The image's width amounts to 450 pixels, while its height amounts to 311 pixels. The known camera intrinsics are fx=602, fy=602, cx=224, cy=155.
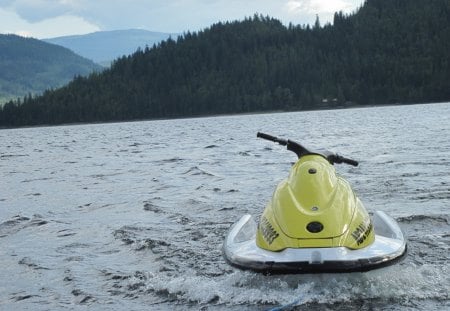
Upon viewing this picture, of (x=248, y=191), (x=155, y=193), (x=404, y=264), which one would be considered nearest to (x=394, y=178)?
(x=248, y=191)

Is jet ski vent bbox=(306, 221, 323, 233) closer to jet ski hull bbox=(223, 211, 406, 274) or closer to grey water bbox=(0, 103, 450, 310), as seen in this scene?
jet ski hull bbox=(223, 211, 406, 274)

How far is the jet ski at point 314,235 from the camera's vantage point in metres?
7.30

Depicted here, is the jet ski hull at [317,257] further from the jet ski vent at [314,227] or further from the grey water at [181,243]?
the grey water at [181,243]

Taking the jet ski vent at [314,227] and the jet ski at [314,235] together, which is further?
the jet ski vent at [314,227]

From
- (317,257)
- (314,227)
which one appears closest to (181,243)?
(314,227)

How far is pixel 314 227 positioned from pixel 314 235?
14 cm

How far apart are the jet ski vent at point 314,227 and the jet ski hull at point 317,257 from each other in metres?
0.31

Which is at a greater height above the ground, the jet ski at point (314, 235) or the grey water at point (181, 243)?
the jet ski at point (314, 235)

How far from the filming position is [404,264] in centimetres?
955

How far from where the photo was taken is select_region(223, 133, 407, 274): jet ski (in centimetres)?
730

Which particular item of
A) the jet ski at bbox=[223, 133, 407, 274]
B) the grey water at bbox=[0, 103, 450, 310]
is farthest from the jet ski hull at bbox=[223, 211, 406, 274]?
the grey water at bbox=[0, 103, 450, 310]

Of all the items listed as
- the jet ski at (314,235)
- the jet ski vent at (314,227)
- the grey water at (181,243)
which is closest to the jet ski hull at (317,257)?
the jet ski at (314,235)

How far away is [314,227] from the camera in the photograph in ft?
25.1

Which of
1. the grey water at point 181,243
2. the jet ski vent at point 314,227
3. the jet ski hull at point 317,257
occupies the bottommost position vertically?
the grey water at point 181,243
